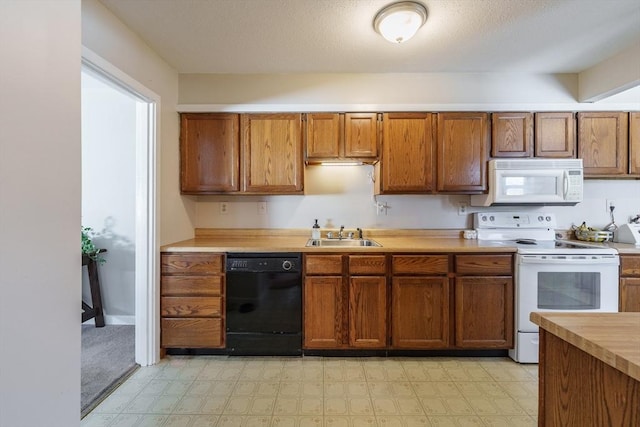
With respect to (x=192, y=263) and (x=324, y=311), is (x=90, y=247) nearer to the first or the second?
(x=192, y=263)

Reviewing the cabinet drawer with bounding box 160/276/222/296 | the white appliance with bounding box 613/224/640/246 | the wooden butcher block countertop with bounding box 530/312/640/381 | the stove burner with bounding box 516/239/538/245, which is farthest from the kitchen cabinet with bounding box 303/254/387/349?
the white appliance with bounding box 613/224/640/246

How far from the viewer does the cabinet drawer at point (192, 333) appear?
236 cm

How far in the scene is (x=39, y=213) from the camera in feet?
2.48

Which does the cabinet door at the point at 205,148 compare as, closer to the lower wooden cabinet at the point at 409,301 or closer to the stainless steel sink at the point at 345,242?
the stainless steel sink at the point at 345,242

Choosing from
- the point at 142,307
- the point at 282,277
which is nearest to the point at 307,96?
the point at 282,277

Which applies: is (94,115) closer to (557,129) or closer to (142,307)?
(142,307)

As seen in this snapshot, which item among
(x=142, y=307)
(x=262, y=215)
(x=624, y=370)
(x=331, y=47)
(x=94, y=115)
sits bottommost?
(x=142, y=307)

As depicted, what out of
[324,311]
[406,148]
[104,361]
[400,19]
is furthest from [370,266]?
[104,361]

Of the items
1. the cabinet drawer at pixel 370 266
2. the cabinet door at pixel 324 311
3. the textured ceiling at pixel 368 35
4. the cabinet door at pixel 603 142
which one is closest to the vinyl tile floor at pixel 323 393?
the cabinet door at pixel 324 311

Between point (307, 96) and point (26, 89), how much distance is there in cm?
227

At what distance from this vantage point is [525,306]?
7.50 feet

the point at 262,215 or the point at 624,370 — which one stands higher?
the point at 262,215

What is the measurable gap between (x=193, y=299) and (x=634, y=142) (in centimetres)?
401

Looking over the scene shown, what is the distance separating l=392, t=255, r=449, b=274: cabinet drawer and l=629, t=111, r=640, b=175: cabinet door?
193cm
